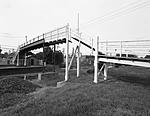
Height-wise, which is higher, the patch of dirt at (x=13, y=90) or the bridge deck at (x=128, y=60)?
the bridge deck at (x=128, y=60)

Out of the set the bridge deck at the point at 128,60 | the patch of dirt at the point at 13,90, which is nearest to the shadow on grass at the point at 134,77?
the bridge deck at the point at 128,60

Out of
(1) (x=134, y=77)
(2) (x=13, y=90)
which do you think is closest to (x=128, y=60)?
(1) (x=134, y=77)

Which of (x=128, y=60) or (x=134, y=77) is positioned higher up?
(x=128, y=60)

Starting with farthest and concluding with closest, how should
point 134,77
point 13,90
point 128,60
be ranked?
1. point 134,77
2. point 13,90
3. point 128,60

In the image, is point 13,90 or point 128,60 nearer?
point 128,60

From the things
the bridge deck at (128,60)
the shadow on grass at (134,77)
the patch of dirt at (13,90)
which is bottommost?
the patch of dirt at (13,90)

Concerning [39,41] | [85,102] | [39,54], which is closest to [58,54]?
[39,54]

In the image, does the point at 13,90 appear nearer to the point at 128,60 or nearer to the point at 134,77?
the point at 128,60

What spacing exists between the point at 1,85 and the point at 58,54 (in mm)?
24979

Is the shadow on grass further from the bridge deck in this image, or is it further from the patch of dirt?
the patch of dirt

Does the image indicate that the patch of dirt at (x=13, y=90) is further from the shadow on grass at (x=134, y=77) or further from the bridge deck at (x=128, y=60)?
the shadow on grass at (x=134, y=77)

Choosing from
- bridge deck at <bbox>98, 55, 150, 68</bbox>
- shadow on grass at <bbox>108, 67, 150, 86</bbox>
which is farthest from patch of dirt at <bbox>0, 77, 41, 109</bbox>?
shadow on grass at <bbox>108, 67, 150, 86</bbox>

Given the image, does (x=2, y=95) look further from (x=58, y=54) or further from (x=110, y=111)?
(x=58, y=54)

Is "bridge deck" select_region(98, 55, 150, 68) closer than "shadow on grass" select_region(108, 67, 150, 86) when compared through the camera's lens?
Yes
